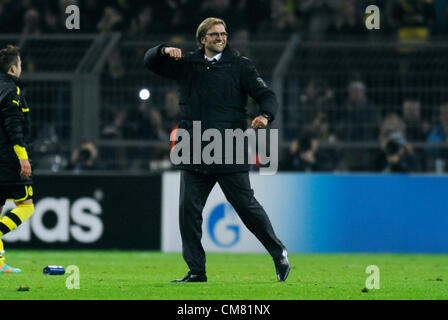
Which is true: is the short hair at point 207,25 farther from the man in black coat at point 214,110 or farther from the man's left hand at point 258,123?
the man's left hand at point 258,123

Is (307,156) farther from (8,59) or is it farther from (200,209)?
(200,209)

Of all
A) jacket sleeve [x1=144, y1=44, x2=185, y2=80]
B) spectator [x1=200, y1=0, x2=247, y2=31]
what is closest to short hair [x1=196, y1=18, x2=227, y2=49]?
jacket sleeve [x1=144, y1=44, x2=185, y2=80]

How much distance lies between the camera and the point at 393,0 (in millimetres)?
17391

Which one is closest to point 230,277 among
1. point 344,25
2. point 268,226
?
point 268,226

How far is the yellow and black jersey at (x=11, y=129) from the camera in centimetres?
973

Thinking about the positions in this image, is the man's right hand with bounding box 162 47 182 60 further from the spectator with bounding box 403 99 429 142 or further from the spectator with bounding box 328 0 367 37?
the spectator with bounding box 328 0 367 37

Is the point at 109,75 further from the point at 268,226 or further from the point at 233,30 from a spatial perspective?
the point at 268,226

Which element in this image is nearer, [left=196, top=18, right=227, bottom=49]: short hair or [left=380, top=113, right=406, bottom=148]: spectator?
[left=196, top=18, right=227, bottom=49]: short hair

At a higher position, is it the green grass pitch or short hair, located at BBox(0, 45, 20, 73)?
short hair, located at BBox(0, 45, 20, 73)

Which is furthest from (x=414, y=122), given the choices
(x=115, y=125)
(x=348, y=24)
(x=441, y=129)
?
(x=115, y=125)

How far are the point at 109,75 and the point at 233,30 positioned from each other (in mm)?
3201

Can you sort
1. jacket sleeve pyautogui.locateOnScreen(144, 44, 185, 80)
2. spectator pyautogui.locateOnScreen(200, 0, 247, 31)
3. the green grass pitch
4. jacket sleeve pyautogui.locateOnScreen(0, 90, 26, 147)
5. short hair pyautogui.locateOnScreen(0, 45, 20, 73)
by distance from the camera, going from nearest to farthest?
the green grass pitch → jacket sleeve pyautogui.locateOnScreen(144, 44, 185, 80) → jacket sleeve pyautogui.locateOnScreen(0, 90, 26, 147) → short hair pyautogui.locateOnScreen(0, 45, 20, 73) → spectator pyautogui.locateOnScreen(200, 0, 247, 31)

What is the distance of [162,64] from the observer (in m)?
8.88

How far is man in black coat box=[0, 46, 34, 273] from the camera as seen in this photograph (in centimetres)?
975
